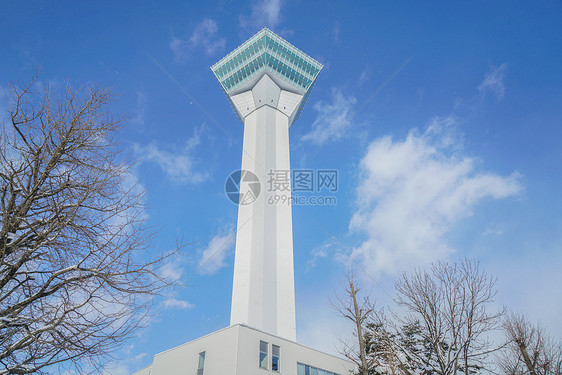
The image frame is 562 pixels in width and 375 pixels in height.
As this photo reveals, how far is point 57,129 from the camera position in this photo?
699 centimetres

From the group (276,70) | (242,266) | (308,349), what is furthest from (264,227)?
(276,70)

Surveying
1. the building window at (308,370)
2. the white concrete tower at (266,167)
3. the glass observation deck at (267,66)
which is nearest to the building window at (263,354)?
the building window at (308,370)

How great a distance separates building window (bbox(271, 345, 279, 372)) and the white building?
0.06 meters

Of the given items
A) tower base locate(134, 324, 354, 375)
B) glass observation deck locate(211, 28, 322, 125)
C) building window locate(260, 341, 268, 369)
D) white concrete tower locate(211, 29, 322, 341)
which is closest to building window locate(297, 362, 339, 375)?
tower base locate(134, 324, 354, 375)

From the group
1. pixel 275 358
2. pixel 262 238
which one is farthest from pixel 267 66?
pixel 275 358

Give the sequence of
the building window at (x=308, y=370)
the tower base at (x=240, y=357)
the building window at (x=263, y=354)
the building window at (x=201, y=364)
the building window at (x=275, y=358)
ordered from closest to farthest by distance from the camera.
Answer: the tower base at (x=240, y=357), the building window at (x=263, y=354), the building window at (x=201, y=364), the building window at (x=275, y=358), the building window at (x=308, y=370)

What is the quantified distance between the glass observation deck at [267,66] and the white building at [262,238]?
146mm

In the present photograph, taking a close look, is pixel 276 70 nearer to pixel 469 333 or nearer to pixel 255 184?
pixel 255 184

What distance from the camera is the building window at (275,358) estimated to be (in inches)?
852

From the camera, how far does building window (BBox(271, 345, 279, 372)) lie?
21633mm

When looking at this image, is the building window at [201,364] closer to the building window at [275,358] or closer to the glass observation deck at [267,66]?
the building window at [275,358]

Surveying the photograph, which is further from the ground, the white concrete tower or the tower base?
the white concrete tower

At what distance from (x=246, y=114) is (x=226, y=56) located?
37.9ft

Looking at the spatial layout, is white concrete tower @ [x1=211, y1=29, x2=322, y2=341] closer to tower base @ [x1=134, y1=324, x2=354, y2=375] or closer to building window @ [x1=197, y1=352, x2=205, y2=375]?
tower base @ [x1=134, y1=324, x2=354, y2=375]
